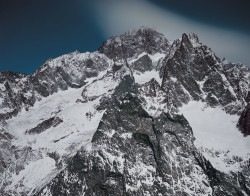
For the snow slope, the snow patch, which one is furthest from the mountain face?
the snow patch

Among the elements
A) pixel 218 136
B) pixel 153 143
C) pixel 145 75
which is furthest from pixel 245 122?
pixel 145 75

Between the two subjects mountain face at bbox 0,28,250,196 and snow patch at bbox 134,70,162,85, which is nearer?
mountain face at bbox 0,28,250,196

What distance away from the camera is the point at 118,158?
401ft

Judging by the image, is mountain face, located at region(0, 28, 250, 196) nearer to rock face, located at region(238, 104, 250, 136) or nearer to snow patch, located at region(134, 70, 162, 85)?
rock face, located at region(238, 104, 250, 136)

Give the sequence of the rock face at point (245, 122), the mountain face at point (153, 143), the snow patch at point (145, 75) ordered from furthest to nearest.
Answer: the snow patch at point (145, 75) → the rock face at point (245, 122) → the mountain face at point (153, 143)

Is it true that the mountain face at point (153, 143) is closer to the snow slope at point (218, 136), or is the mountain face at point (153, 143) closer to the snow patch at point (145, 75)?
the snow slope at point (218, 136)

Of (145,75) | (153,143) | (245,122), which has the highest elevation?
(145,75)

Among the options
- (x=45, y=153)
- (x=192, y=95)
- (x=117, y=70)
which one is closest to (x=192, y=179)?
(x=192, y=95)

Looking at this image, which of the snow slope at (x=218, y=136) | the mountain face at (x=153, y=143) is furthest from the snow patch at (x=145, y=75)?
the snow slope at (x=218, y=136)

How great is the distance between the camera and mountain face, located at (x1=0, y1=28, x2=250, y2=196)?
387 feet

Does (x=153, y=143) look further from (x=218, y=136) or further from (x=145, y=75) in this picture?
(x=145, y=75)

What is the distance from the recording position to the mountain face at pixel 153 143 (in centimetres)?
11806

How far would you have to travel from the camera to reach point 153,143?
12488cm

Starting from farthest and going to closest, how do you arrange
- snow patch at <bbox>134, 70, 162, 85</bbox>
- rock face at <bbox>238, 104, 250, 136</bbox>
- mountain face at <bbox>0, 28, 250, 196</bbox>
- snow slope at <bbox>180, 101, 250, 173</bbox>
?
snow patch at <bbox>134, 70, 162, 85</bbox> → rock face at <bbox>238, 104, 250, 136</bbox> → snow slope at <bbox>180, 101, 250, 173</bbox> → mountain face at <bbox>0, 28, 250, 196</bbox>
